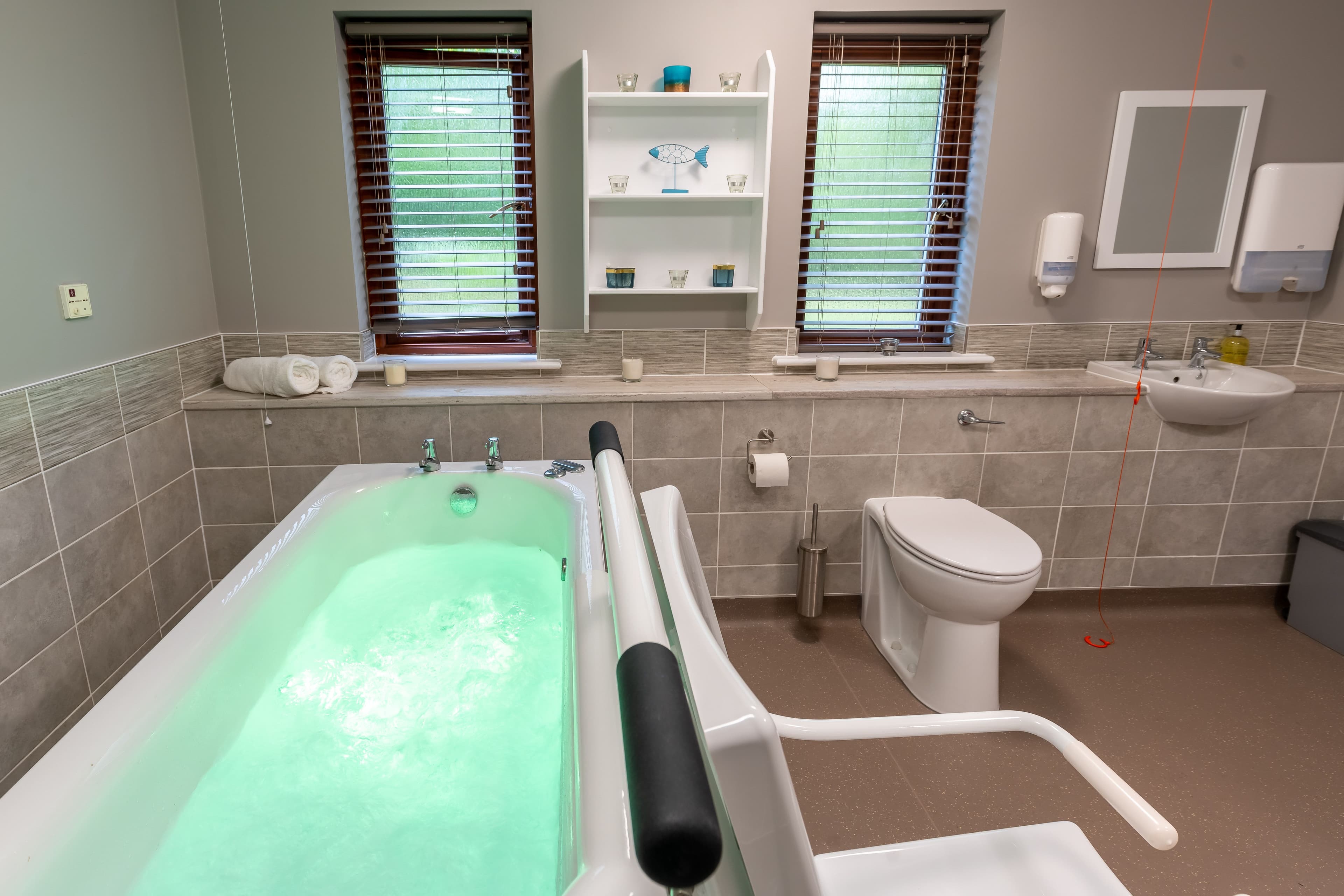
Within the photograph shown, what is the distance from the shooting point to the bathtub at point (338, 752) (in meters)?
0.97

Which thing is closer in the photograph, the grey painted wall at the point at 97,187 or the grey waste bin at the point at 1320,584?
the grey painted wall at the point at 97,187

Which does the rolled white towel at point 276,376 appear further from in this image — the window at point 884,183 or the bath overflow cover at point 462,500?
the window at point 884,183

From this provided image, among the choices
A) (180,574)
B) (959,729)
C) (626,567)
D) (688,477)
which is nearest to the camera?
(626,567)

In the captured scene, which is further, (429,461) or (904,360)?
(904,360)

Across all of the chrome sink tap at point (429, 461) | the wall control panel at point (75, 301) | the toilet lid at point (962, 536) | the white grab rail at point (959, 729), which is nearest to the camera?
the white grab rail at point (959, 729)

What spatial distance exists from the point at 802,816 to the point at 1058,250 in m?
2.29

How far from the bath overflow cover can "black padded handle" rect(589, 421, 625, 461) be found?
834 mm

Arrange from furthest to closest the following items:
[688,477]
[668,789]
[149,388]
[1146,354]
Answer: [1146,354], [688,477], [149,388], [668,789]

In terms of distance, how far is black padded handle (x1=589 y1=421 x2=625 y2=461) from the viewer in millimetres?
1314

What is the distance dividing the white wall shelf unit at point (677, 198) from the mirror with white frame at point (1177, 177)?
1.26m

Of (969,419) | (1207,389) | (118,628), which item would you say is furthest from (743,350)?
(118,628)

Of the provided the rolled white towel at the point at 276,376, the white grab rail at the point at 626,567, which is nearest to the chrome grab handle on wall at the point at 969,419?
the white grab rail at the point at 626,567

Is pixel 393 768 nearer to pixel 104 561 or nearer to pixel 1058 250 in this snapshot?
pixel 104 561

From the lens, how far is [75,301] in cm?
183
